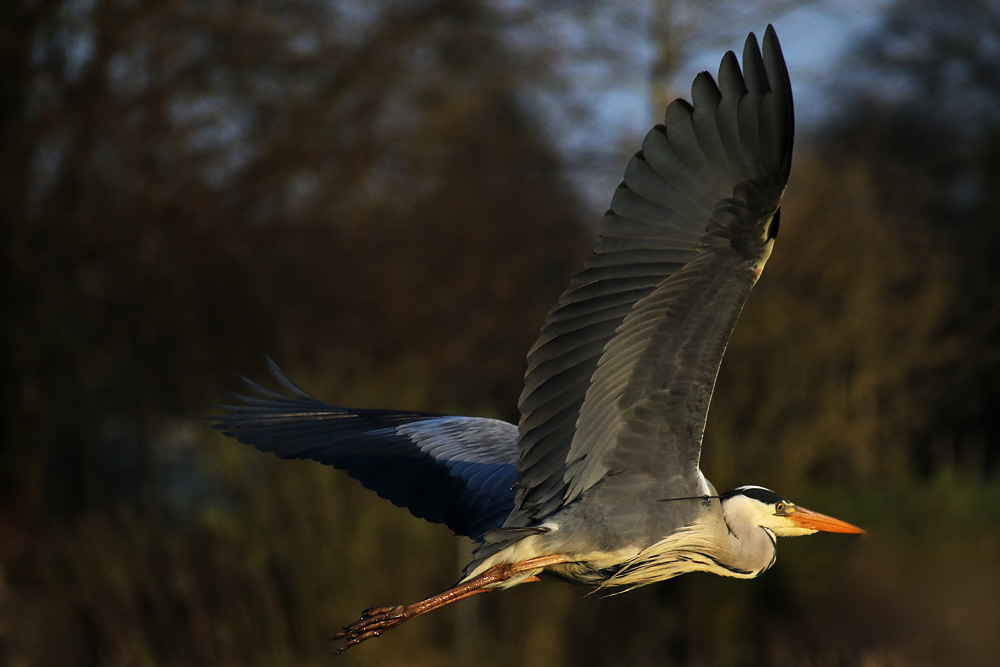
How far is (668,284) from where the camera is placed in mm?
2883

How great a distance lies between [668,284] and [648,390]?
34 cm

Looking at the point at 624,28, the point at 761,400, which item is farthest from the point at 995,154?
the point at 761,400

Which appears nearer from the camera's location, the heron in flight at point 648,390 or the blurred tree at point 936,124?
the heron in flight at point 648,390

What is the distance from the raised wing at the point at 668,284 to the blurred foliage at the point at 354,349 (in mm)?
3450

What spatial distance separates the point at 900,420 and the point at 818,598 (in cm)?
413

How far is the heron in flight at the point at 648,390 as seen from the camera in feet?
9.04

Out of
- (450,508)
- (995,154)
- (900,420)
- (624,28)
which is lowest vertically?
(900,420)

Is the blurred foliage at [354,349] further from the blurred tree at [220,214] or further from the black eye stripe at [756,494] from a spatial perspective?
the black eye stripe at [756,494]

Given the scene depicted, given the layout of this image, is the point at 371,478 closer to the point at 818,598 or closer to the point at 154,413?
the point at 818,598

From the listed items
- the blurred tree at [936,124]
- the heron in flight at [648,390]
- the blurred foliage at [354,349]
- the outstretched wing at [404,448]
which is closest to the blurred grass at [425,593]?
the blurred foliage at [354,349]

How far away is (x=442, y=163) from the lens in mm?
11836

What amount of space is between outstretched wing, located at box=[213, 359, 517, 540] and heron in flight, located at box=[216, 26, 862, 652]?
0.05 feet

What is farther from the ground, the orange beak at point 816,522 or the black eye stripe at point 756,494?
the black eye stripe at point 756,494

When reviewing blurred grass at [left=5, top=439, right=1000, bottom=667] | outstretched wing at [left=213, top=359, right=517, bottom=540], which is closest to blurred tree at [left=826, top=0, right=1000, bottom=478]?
blurred grass at [left=5, top=439, right=1000, bottom=667]
